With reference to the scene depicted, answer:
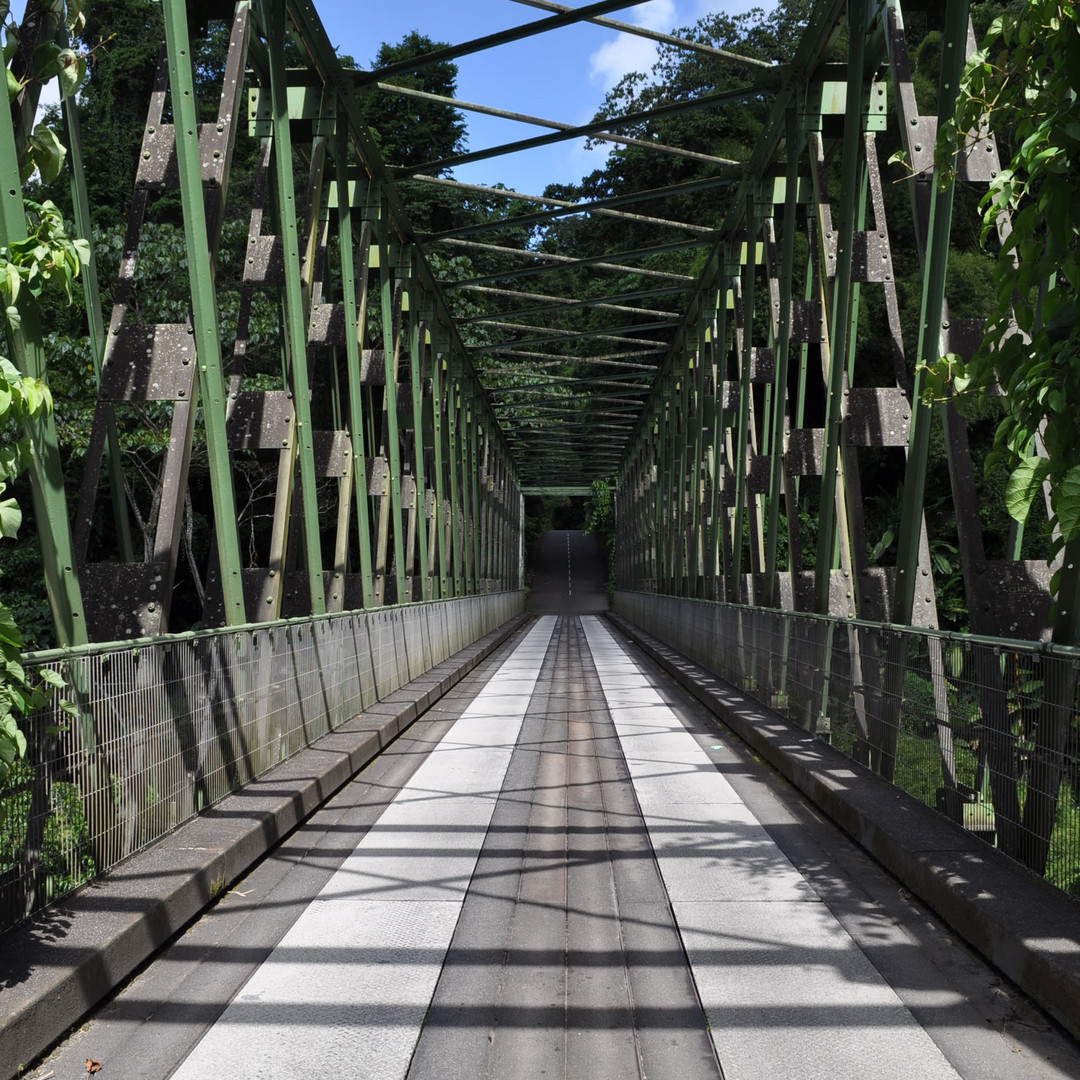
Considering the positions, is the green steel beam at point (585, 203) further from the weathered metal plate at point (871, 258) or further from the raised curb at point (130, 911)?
the raised curb at point (130, 911)

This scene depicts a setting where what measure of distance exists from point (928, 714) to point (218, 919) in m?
3.35

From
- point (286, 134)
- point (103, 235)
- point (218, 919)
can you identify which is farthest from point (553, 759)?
point (103, 235)

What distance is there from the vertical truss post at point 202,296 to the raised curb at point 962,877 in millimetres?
3777

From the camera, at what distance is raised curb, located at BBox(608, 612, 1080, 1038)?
3.81 metres

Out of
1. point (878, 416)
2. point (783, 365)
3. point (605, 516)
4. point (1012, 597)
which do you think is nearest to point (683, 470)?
point (783, 365)

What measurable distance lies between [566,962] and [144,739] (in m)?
2.07

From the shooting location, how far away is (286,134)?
10336 mm

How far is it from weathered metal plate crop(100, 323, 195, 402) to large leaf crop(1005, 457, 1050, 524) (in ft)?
15.9

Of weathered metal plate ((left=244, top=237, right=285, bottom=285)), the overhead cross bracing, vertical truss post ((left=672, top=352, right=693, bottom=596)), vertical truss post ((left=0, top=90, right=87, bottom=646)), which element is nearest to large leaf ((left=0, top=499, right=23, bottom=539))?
vertical truss post ((left=0, top=90, right=87, bottom=646))

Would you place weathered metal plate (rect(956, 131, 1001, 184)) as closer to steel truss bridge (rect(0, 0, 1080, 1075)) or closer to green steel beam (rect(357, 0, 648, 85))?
steel truss bridge (rect(0, 0, 1080, 1075))

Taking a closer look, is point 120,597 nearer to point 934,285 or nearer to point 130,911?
point 130,911

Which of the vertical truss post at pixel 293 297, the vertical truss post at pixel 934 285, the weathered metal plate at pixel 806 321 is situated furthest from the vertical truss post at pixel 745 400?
the vertical truss post at pixel 934 285

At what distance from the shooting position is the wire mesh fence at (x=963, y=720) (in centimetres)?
446

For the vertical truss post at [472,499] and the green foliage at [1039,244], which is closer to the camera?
the green foliage at [1039,244]
